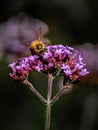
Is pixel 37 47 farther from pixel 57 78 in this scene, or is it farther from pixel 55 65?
pixel 57 78

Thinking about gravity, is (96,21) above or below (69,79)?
above

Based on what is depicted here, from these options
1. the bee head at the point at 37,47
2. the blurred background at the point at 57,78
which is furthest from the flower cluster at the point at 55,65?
the blurred background at the point at 57,78

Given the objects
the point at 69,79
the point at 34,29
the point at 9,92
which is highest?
the point at 34,29

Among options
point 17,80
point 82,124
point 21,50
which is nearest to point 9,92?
point 21,50

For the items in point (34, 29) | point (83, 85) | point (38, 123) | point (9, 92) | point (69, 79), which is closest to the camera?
point (69, 79)

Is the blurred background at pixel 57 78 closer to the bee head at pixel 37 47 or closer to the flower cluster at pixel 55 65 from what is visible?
the bee head at pixel 37 47

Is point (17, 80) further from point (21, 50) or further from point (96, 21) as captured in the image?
point (96, 21)

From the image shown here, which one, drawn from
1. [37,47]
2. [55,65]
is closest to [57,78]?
[37,47]
